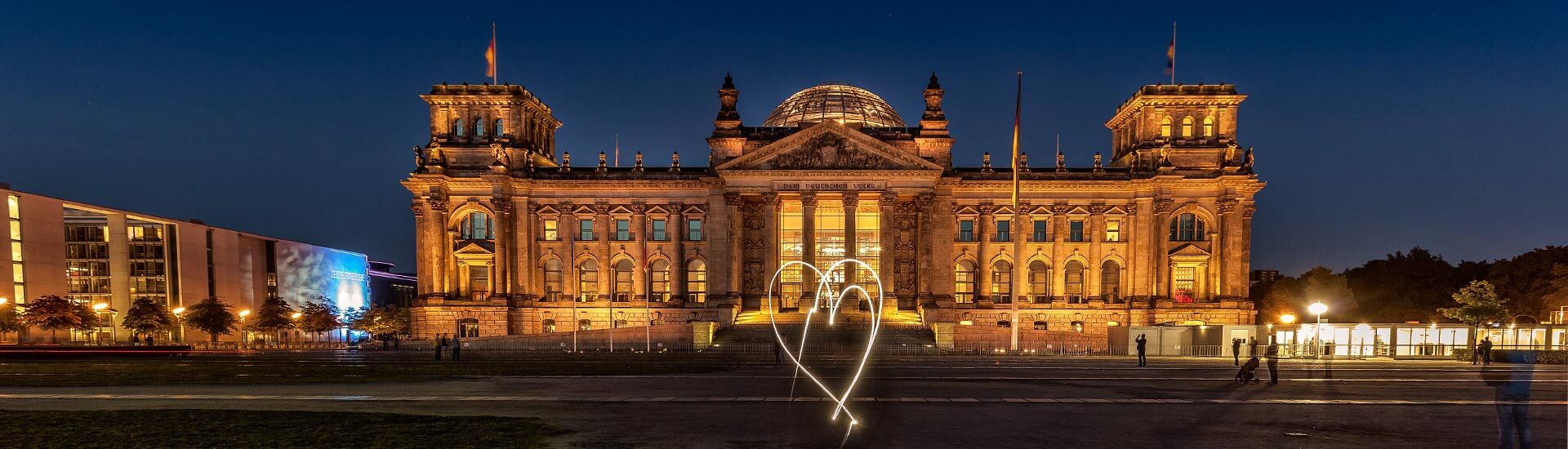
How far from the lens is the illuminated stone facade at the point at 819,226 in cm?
6412

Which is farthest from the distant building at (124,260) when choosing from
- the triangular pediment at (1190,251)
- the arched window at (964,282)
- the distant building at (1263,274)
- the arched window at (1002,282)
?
the distant building at (1263,274)

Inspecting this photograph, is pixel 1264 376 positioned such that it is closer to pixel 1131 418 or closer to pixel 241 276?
pixel 1131 418

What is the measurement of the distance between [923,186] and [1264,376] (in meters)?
35.0

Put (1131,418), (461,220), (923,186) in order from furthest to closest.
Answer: (461,220)
(923,186)
(1131,418)

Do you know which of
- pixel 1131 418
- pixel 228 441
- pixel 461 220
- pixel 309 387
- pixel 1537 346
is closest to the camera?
pixel 228 441

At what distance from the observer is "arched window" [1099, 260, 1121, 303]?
67.9 meters

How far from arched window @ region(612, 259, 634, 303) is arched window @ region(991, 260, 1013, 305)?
31902mm

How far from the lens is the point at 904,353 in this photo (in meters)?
45.0

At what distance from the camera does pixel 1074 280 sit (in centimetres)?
6875

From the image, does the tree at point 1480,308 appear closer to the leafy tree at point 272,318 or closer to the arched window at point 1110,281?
the arched window at point 1110,281

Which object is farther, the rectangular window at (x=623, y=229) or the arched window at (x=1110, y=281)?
the rectangular window at (x=623, y=229)

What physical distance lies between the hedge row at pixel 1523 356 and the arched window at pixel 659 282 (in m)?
54.3

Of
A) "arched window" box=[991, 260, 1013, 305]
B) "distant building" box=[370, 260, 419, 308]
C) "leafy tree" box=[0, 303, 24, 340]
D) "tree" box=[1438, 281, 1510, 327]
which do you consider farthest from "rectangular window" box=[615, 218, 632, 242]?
"distant building" box=[370, 260, 419, 308]

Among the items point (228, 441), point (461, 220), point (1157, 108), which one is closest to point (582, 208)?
point (461, 220)
